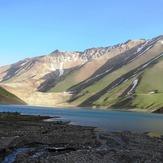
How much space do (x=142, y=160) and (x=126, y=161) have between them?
1886mm

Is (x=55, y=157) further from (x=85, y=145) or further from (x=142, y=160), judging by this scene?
(x=85, y=145)

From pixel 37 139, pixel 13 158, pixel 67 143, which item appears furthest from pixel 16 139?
pixel 13 158

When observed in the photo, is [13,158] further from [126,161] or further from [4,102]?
[4,102]

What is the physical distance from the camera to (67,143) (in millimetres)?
49375

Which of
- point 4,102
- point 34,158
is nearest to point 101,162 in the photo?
point 34,158

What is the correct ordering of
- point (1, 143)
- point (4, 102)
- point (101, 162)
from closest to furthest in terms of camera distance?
1. point (101, 162)
2. point (1, 143)
3. point (4, 102)

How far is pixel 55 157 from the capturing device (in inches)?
1444

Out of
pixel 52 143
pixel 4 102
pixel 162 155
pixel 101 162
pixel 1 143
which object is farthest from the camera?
pixel 4 102

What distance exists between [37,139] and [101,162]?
1861 cm

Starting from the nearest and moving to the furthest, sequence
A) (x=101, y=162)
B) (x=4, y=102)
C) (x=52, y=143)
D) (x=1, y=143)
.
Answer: (x=101, y=162), (x=1, y=143), (x=52, y=143), (x=4, y=102)

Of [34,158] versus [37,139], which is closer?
[34,158]

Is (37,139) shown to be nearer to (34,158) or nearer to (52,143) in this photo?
(52,143)

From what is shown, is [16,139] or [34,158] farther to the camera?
[16,139]

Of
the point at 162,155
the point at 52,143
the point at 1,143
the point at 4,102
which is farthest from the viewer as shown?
the point at 4,102
